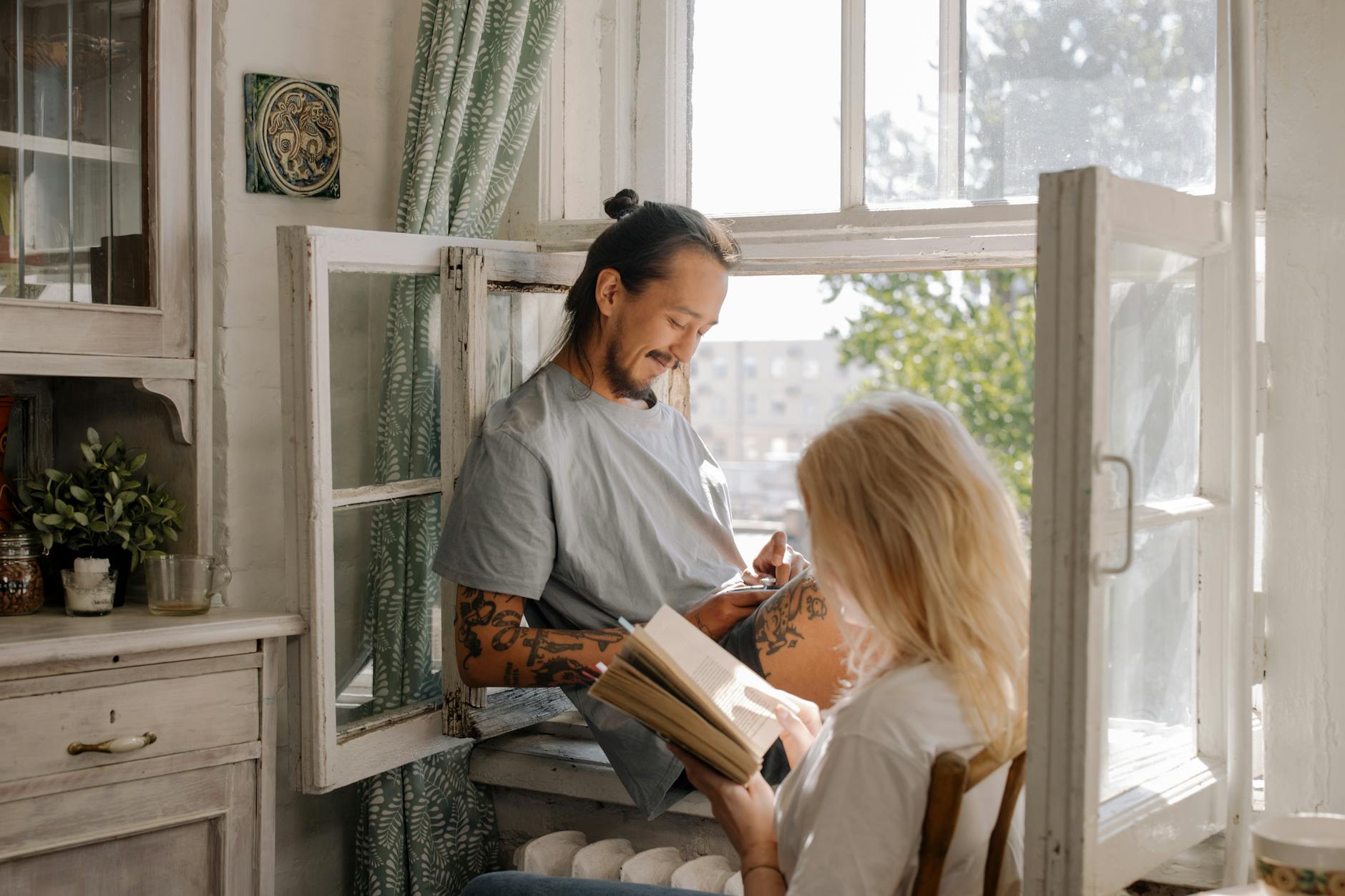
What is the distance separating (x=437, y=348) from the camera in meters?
2.21

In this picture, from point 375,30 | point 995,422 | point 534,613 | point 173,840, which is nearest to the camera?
point 173,840

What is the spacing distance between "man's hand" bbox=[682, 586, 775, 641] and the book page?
1.53 feet

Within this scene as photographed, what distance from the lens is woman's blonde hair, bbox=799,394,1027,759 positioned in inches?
46.3

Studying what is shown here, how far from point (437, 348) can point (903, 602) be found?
1.25m

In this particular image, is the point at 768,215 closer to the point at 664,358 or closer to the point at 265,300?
the point at 664,358

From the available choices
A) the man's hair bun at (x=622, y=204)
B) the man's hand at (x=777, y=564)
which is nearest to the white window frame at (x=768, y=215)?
the man's hair bun at (x=622, y=204)

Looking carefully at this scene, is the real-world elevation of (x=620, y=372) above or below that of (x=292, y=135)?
below

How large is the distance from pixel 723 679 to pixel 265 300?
1244 millimetres

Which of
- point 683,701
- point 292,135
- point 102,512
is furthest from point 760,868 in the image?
point 292,135

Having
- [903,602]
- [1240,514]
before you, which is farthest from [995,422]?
[903,602]

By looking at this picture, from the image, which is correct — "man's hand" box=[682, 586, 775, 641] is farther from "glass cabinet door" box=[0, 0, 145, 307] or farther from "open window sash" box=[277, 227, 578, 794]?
"glass cabinet door" box=[0, 0, 145, 307]

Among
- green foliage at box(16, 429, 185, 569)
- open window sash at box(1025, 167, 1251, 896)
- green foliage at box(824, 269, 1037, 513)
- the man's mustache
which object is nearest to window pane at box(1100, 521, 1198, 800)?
open window sash at box(1025, 167, 1251, 896)

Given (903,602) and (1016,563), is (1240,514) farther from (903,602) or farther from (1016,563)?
(903,602)

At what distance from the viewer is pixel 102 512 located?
6.55 ft
